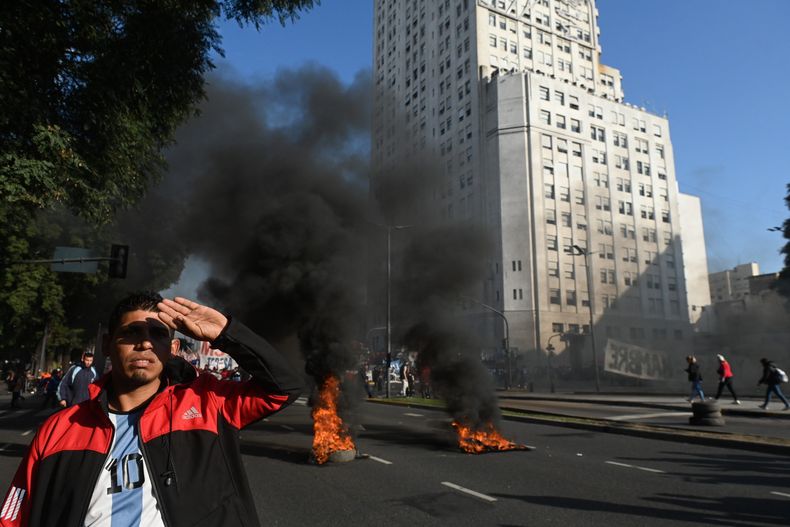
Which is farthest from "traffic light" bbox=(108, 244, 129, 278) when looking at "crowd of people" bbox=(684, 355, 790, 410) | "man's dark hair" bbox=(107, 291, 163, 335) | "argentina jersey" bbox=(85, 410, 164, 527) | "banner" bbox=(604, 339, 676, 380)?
"banner" bbox=(604, 339, 676, 380)

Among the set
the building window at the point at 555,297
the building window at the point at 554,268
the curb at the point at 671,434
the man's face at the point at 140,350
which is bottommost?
the curb at the point at 671,434

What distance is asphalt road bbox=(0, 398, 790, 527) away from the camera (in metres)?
4.89

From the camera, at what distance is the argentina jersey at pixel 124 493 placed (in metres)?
1.50

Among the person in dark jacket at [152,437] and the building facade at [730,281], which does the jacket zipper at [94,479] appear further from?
the building facade at [730,281]

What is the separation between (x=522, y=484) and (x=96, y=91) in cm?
821

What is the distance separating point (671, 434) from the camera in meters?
9.57

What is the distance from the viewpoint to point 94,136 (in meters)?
8.52

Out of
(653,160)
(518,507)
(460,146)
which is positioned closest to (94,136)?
(518,507)

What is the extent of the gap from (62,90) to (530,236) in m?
47.3

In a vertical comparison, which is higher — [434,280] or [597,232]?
[597,232]

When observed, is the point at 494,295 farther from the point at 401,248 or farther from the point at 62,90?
the point at 62,90

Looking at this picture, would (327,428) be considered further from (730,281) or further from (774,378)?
(730,281)

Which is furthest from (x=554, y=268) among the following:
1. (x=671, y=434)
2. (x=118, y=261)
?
(x=118, y=261)

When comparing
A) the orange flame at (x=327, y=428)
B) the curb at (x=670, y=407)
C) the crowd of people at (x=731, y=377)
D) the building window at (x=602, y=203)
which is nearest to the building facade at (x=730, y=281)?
the building window at (x=602, y=203)
